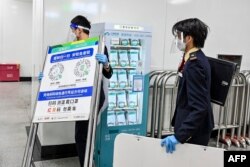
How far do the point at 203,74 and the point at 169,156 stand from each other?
563 mm

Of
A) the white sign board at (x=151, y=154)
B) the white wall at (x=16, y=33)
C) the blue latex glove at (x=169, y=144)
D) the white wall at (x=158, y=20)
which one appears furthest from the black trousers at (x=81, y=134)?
the white wall at (x=16, y=33)

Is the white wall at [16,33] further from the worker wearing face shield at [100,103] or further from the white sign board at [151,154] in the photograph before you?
the white sign board at [151,154]

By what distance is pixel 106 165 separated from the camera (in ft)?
10.3

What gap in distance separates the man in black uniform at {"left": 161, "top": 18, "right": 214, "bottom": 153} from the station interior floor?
2.00 m

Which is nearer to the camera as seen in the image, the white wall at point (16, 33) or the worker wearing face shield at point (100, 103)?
the worker wearing face shield at point (100, 103)

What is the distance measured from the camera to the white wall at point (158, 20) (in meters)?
3.50

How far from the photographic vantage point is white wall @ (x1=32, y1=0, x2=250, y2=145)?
3496 millimetres

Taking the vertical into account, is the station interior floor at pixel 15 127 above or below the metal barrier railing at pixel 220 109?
below

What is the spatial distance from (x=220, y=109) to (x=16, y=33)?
25.7ft

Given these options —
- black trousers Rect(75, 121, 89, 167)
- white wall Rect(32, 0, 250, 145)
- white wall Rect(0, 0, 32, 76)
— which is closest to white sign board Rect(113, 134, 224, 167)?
black trousers Rect(75, 121, 89, 167)

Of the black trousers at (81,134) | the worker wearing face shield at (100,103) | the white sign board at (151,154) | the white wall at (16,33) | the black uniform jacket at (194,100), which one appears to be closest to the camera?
the white sign board at (151,154)

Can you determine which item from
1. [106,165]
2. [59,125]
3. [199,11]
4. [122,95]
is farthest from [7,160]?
[199,11]

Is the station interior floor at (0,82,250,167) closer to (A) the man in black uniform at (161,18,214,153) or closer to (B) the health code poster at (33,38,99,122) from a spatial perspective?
(B) the health code poster at (33,38,99,122)

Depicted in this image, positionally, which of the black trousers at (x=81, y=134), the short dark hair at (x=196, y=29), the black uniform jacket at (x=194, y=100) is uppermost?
the short dark hair at (x=196, y=29)
